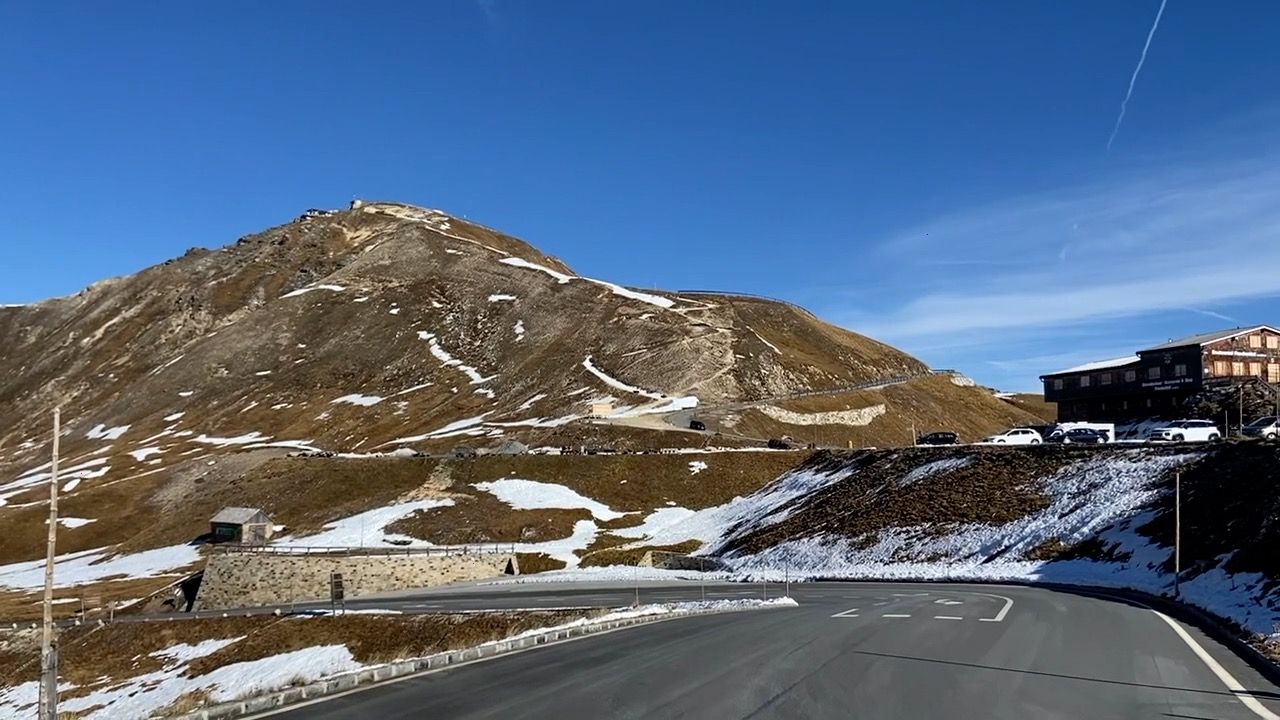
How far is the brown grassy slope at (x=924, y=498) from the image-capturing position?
182 ft

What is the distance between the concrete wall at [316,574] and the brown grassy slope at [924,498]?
18636 mm

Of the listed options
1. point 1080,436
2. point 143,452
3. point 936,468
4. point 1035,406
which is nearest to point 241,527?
point 936,468

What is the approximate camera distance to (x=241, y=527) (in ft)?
254

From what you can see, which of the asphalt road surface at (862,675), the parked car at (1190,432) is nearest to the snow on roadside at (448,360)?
the parked car at (1190,432)

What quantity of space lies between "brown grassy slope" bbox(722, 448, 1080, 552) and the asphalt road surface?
31711 millimetres

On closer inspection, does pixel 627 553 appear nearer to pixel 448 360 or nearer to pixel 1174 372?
pixel 1174 372

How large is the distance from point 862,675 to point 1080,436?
216 feet

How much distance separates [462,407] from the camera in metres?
139

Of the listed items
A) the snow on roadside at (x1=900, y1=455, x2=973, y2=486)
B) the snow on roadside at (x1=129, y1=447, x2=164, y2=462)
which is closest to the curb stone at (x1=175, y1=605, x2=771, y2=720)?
the snow on roadside at (x1=900, y1=455, x2=973, y2=486)

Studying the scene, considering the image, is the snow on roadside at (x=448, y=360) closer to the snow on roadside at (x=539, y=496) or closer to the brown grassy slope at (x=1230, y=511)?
the snow on roadside at (x=539, y=496)

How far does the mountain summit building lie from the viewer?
92.3 m

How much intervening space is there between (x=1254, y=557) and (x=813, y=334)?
146 meters

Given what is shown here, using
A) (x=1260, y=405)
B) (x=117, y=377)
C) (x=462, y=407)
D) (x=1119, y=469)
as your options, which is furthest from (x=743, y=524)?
(x=117, y=377)

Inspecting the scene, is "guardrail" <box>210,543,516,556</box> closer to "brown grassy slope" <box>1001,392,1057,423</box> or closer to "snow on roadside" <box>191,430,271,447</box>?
"snow on roadside" <box>191,430,271,447</box>
